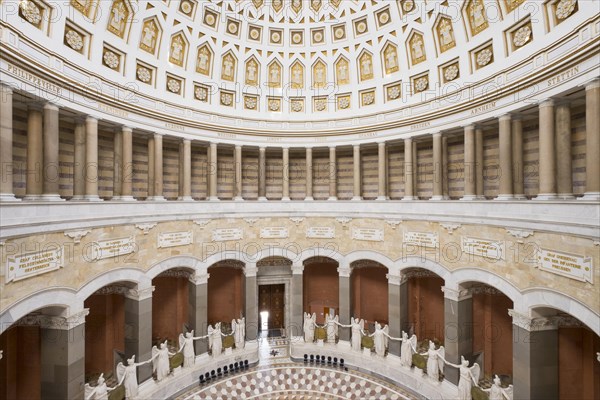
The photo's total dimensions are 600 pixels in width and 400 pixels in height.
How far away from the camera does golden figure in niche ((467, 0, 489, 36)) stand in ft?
38.2

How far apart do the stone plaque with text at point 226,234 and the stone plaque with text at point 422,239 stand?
311 inches

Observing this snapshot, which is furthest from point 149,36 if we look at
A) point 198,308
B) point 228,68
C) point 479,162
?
point 479,162

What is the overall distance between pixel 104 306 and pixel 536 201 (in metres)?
16.4

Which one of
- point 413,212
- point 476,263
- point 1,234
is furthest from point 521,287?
point 1,234

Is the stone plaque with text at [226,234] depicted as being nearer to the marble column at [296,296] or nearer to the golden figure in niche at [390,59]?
the marble column at [296,296]

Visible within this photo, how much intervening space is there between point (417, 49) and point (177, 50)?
36.0ft

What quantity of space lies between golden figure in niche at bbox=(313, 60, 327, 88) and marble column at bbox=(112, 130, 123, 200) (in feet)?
32.8

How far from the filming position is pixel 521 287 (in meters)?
9.80

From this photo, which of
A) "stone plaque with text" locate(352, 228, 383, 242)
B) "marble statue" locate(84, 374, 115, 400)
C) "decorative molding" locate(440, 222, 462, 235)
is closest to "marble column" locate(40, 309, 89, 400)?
"marble statue" locate(84, 374, 115, 400)

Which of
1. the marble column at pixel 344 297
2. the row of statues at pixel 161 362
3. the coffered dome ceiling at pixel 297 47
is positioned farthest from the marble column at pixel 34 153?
the marble column at pixel 344 297

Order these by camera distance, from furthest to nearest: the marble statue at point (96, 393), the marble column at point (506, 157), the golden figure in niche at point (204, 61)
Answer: the golden figure in niche at point (204, 61), the marble column at point (506, 157), the marble statue at point (96, 393)

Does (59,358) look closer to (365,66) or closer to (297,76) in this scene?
(297,76)

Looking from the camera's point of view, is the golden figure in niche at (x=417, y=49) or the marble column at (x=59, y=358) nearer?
the marble column at (x=59, y=358)

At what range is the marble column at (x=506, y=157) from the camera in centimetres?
1111
